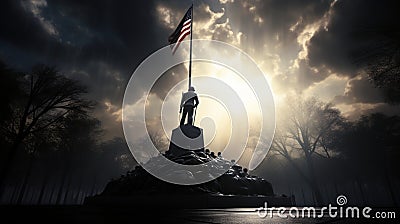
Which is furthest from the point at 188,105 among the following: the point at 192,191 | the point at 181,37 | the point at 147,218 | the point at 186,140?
the point at 147,218

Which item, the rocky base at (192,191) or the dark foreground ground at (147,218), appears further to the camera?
the rocky base at (192,191)

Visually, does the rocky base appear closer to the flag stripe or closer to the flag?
the flag stripe

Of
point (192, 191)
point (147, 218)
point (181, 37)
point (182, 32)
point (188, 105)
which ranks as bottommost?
point (147, 218)

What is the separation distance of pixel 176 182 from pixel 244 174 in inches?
293

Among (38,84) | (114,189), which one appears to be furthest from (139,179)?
(38,84)

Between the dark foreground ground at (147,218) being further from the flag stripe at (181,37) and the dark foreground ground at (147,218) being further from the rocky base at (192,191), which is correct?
the flag stripe at (181,37)

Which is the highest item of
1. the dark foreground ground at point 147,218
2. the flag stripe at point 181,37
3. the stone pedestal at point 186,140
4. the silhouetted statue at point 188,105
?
the flag stripe at point 181,37

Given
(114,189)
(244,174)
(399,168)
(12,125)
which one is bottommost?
(114,189)

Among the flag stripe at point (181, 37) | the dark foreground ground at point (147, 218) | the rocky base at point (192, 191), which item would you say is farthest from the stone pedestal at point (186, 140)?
the dark foreground ground at point (147, 218)

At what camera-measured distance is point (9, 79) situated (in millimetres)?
13234

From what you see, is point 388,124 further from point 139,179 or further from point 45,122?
point 45,122

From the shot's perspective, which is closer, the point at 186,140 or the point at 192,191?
the point at 192,191

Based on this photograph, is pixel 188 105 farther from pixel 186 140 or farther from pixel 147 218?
pixel 147 218

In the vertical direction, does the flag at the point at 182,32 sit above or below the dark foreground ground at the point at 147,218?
above
